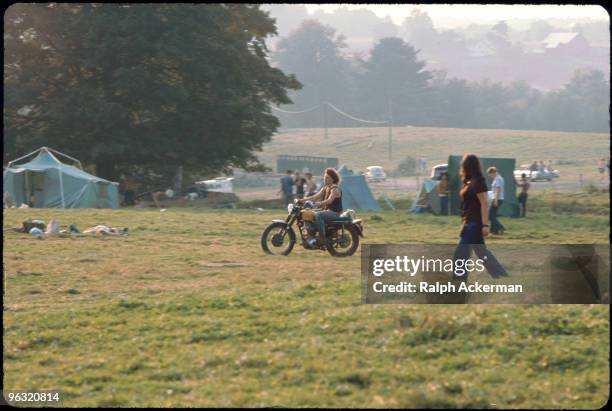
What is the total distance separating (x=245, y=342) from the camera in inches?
382

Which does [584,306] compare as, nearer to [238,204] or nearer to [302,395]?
[302,395]

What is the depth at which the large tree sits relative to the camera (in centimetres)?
4034

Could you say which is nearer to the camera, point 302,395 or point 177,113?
point 302,395

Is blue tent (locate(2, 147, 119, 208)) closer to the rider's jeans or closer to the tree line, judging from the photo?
the rider's jeans

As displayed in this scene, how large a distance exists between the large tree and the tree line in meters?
46.3

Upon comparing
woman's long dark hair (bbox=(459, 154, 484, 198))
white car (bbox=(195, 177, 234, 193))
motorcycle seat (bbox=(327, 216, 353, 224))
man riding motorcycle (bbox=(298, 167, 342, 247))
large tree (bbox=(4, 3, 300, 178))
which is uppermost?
large tree (bbox=(4, 3, 300, 178))

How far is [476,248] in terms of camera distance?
12.1 m

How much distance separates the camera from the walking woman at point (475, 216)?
12.0m

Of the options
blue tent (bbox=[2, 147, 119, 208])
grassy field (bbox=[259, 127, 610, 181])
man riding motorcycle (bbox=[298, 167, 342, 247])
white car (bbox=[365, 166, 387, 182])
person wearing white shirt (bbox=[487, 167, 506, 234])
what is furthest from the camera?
grassy field (bbox=[259, 127, 610, 181])

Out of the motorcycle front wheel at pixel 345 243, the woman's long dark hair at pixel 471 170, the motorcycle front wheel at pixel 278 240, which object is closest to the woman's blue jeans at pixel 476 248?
the woman's long dark hair at pixel 471 170

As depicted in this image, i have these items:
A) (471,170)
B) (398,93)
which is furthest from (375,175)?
(471,170)

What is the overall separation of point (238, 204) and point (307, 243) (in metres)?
22.6

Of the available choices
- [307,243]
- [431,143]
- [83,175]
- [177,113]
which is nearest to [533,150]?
[431,143]

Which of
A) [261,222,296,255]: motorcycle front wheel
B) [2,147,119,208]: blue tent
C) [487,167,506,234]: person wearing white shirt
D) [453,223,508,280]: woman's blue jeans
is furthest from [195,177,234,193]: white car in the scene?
[453,223,508,280]: woman's blue jeans
